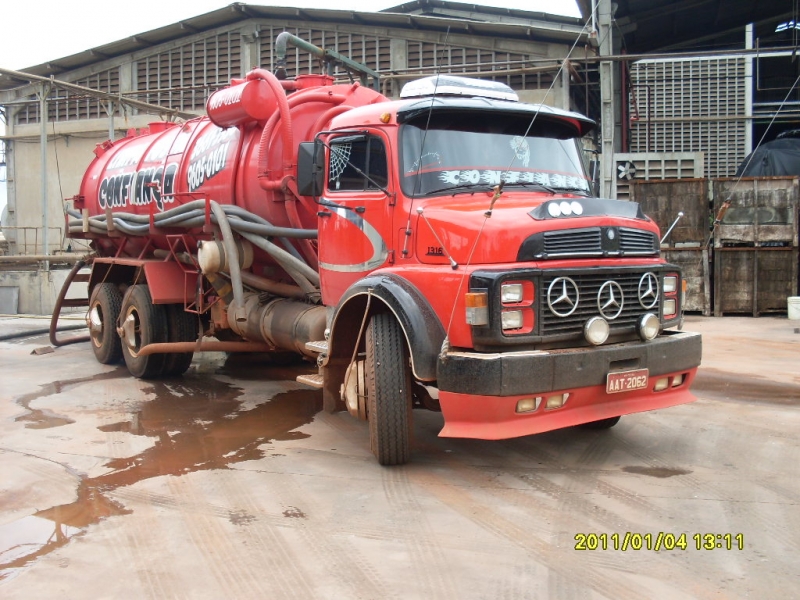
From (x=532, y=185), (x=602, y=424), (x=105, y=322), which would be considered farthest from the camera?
(x=105, y=322)

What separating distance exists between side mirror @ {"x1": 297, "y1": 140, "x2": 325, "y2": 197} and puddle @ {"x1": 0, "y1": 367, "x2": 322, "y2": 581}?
207cm

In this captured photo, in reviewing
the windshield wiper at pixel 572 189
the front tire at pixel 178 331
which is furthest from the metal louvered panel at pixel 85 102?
the windshield wiper at pixel 572 189

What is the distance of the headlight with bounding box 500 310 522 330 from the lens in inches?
189

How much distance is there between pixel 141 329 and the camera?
930 cm

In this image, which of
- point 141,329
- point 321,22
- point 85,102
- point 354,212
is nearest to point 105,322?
point 141,329

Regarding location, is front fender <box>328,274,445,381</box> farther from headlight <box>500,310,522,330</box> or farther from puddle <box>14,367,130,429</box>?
puddle <box>14,367,130,429</box>

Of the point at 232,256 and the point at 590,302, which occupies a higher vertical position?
the point at 232,256

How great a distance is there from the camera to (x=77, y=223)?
10984mm

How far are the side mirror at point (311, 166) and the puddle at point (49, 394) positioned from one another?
3195mm

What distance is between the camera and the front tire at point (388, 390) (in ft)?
17.4

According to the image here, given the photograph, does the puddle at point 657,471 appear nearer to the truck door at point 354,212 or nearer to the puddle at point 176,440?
the truck door at point 354,212

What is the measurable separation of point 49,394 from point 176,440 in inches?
108

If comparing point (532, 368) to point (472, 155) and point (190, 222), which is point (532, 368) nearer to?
point (472, 155)

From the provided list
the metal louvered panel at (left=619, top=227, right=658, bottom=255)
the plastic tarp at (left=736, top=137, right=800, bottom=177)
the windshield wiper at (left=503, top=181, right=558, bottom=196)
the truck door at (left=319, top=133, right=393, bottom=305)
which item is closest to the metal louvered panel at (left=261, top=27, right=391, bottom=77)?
the plastic tarp at (left=736, top=137, right=800, bottom=177)
